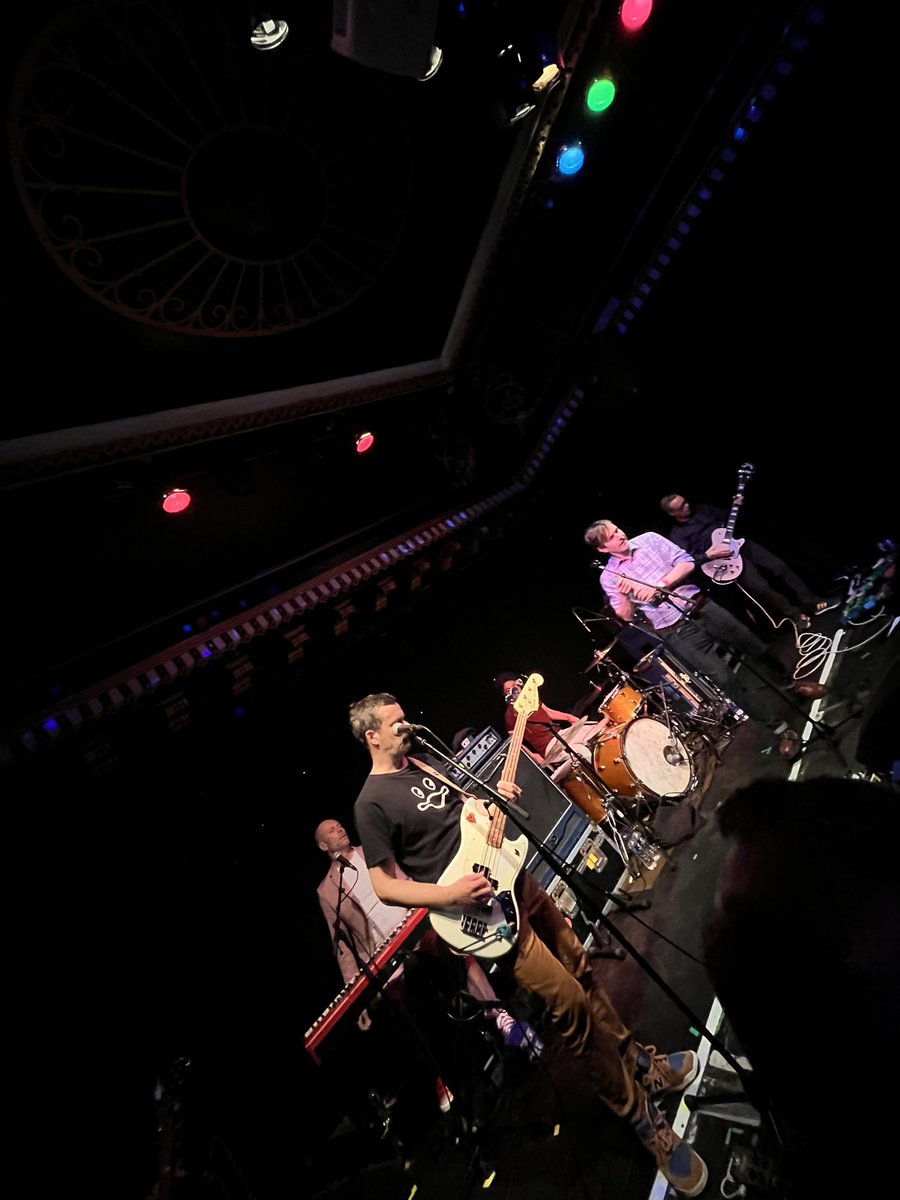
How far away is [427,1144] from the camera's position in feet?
11.8

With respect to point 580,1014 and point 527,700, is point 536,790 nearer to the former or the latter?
point 527,700

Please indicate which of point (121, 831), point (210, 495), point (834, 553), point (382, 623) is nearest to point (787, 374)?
point (834, 553)

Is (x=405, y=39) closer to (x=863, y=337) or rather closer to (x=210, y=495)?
(x=210, y=495)

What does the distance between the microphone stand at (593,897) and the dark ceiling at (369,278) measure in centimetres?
288

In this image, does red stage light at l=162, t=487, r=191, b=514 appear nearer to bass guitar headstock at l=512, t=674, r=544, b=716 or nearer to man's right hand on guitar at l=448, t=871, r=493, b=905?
bass guitar headstock at l=512, t=674, r=544, b=716

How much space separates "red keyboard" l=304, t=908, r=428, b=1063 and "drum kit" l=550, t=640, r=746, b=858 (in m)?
1.69

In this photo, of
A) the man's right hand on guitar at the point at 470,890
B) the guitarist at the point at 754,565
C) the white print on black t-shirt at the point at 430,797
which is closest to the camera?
the man's right hand on guitar at the point at 470,890

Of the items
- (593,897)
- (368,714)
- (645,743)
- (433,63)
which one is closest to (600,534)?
(645,743)

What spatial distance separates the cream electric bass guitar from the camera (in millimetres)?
2934

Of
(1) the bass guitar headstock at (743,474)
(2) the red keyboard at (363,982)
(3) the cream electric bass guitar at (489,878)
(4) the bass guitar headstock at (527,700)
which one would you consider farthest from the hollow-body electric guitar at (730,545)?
(2) the red keyboard at (363,982)

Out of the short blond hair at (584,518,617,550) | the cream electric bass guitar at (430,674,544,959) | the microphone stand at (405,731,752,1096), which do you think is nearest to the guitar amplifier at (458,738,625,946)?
the microphone stand at (405,731,752,1096)

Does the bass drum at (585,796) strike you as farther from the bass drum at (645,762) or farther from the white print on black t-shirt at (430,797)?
the white print on black t-shirt at (430,797)

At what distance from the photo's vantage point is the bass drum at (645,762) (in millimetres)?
4391

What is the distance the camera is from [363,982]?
3.81 meters
